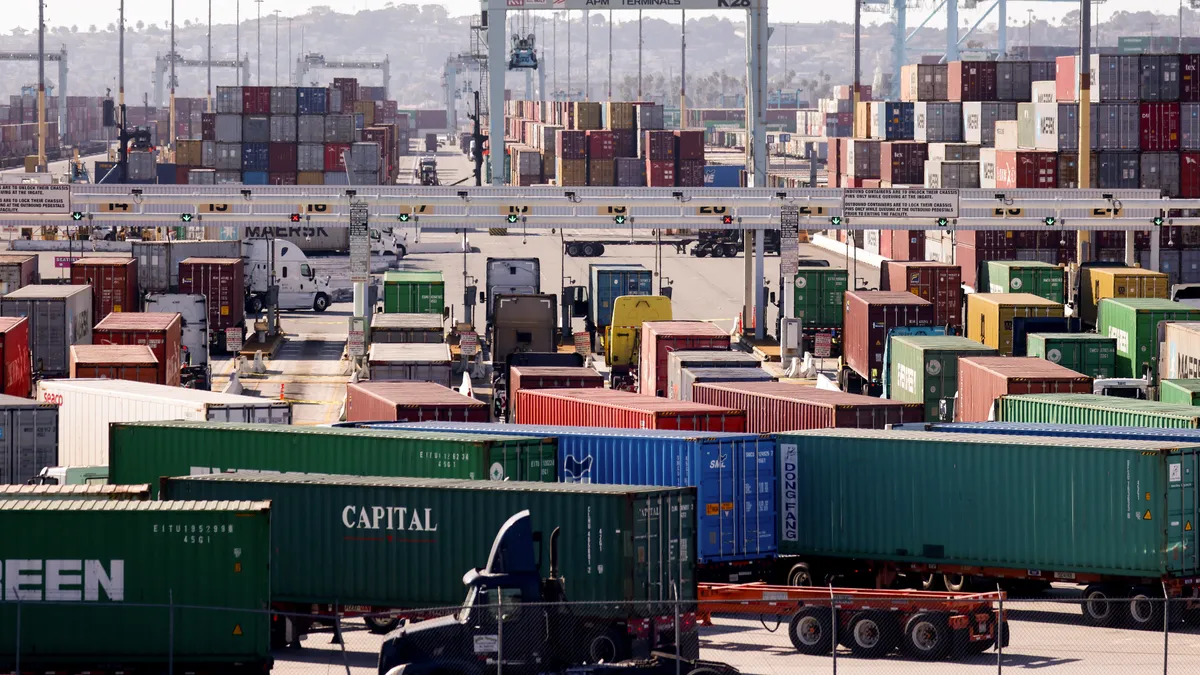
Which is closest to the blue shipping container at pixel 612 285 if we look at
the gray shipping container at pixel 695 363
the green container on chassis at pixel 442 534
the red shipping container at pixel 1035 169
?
the gray shipping container at pixel 695 363

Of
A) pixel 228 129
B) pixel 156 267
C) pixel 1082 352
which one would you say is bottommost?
pixel 1082 352

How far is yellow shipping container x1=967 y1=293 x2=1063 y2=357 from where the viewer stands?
5344 centimetres

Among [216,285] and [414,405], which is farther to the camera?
[216,285]

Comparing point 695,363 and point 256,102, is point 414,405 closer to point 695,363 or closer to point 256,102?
point 695,363

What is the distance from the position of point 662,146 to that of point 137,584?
107 metres

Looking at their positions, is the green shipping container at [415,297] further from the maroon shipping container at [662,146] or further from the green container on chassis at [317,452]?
the maroon shipping container at [662,146]

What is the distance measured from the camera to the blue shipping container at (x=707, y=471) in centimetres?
2775

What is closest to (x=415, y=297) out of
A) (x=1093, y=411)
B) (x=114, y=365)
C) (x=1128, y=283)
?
(x=114, y=365)

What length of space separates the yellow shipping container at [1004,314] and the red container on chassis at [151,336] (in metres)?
24.2

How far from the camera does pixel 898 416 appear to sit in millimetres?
33625

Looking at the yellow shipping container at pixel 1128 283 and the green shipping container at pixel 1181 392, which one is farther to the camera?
the yellow shipping container at pixel 1128 283

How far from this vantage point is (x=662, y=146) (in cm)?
12800

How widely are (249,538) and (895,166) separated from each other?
84385 millimetres

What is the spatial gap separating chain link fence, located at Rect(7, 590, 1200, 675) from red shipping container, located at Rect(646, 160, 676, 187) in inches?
3875
